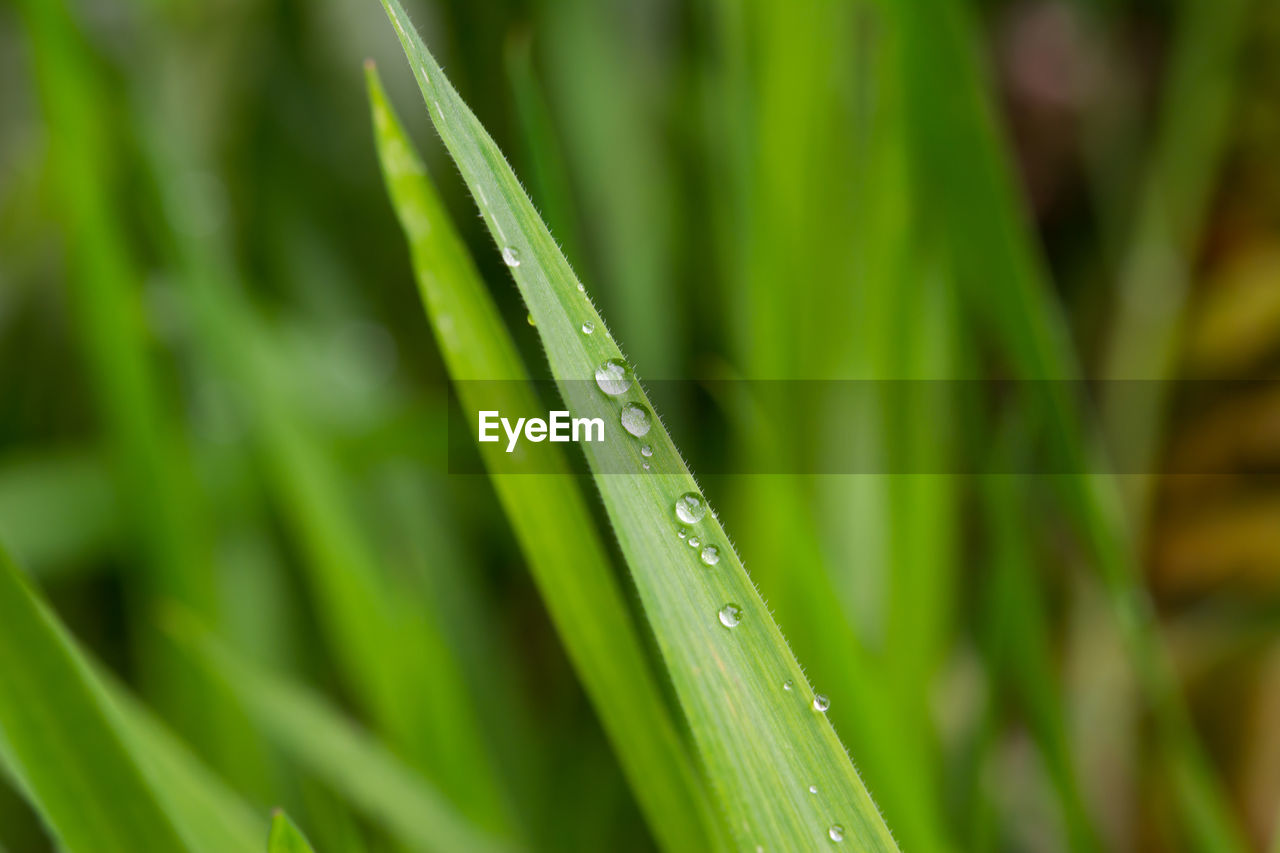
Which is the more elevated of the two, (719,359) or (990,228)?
(990,228)

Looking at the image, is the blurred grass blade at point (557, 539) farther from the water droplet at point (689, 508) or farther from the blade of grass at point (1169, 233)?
Result: the blade of grass at point (1169, 233)

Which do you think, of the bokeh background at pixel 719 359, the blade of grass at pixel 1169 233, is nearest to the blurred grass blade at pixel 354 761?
the bokeh background at pixel 719 359

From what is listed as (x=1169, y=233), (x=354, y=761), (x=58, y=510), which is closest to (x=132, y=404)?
(x=58, y=510)

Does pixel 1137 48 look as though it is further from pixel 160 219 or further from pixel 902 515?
pixel 160 219

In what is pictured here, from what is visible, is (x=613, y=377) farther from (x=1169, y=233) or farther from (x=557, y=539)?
(x=1169, y=233)

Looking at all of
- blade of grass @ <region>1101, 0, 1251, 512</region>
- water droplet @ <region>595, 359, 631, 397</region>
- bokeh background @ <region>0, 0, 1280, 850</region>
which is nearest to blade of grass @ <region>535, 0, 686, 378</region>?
bokeh background @ <region>0, 0, 1280, 850</region>

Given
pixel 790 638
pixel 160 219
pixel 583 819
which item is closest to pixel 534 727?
pixel 583 819
